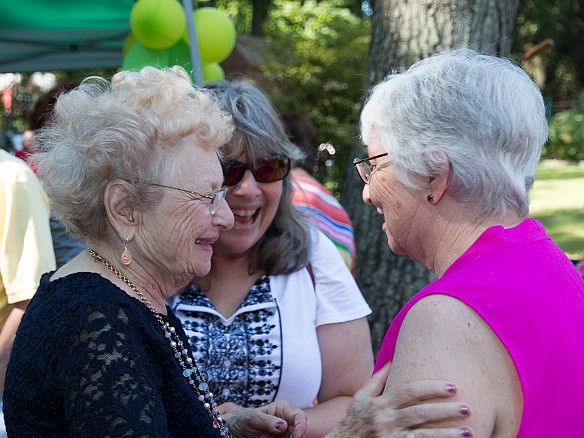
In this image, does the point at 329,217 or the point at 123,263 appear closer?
the point at 123,263

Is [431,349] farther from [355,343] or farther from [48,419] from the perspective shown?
[355,343]

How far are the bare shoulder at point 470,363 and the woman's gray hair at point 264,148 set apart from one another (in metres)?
1.30

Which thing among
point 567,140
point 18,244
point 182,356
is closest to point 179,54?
point 18,244

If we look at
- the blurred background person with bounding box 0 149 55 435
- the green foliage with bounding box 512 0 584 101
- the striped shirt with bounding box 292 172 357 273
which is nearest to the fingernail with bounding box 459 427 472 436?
the blurred background person with bounding box 0 149 55 435

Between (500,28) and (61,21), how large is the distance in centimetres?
317

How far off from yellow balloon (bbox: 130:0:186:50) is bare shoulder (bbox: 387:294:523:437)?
3.32m

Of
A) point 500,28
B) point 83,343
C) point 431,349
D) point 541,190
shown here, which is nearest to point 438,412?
point 431,349

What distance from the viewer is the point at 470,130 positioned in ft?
5.74

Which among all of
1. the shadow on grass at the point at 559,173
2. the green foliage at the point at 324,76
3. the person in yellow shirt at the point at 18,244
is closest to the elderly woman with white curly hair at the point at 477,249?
the person in yellow shirt at the point at 18,244

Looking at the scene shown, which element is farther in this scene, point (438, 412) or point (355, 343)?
point (355, 343)

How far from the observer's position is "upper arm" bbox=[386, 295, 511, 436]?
60.3 inches

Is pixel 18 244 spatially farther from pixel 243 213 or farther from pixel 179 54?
pixel 179 54

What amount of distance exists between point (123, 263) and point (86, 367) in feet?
1.23

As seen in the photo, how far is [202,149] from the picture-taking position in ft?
6.98
